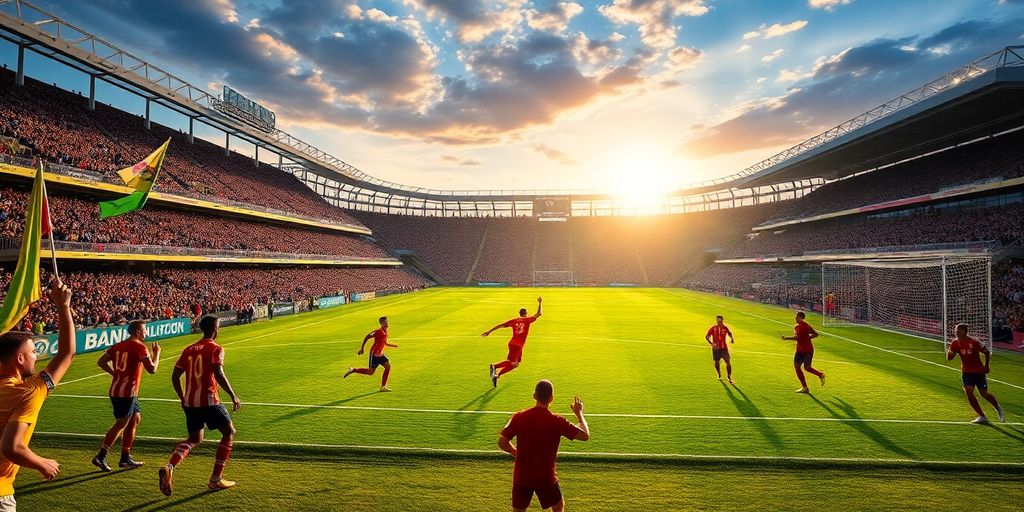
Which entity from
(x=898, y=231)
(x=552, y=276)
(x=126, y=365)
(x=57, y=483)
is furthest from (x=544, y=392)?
(x=552, y=276)

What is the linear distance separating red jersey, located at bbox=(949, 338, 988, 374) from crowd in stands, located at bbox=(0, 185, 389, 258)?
34227 mm

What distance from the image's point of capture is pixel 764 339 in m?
21.6

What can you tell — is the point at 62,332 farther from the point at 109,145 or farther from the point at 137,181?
the point at 109,145

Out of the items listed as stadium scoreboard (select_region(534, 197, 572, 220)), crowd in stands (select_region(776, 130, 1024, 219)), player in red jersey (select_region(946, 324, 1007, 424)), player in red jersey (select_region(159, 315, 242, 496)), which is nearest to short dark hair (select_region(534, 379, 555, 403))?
player in red jersey (select_region(159, 315, 242, 496))

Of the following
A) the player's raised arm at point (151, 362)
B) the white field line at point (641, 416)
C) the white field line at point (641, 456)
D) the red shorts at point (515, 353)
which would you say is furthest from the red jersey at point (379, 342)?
the player's raised arm at point (151, 362)

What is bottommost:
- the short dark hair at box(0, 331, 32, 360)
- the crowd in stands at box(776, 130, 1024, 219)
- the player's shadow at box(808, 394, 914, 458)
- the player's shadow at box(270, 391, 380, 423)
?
the player's shadow at box(270, 391, 380, 423)

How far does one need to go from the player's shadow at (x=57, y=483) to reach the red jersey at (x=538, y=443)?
22.5 feet

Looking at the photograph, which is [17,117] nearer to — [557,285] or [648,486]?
[648,486]

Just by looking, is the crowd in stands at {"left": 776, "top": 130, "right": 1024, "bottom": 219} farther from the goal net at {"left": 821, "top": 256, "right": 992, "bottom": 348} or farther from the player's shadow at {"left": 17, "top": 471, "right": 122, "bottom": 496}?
the player's shadow at {"left": 17, "top": 471, "right": 122, "bottom": 496}

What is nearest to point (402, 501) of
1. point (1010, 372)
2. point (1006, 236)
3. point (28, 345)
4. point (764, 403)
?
point (28, 345)

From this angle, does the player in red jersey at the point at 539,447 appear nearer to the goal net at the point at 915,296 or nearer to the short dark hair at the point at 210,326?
the short dark hair at the point at 210,326

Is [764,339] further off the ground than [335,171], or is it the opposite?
[335,171]

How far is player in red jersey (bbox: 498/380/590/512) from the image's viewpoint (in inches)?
179

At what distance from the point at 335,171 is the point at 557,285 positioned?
36.9 meters
